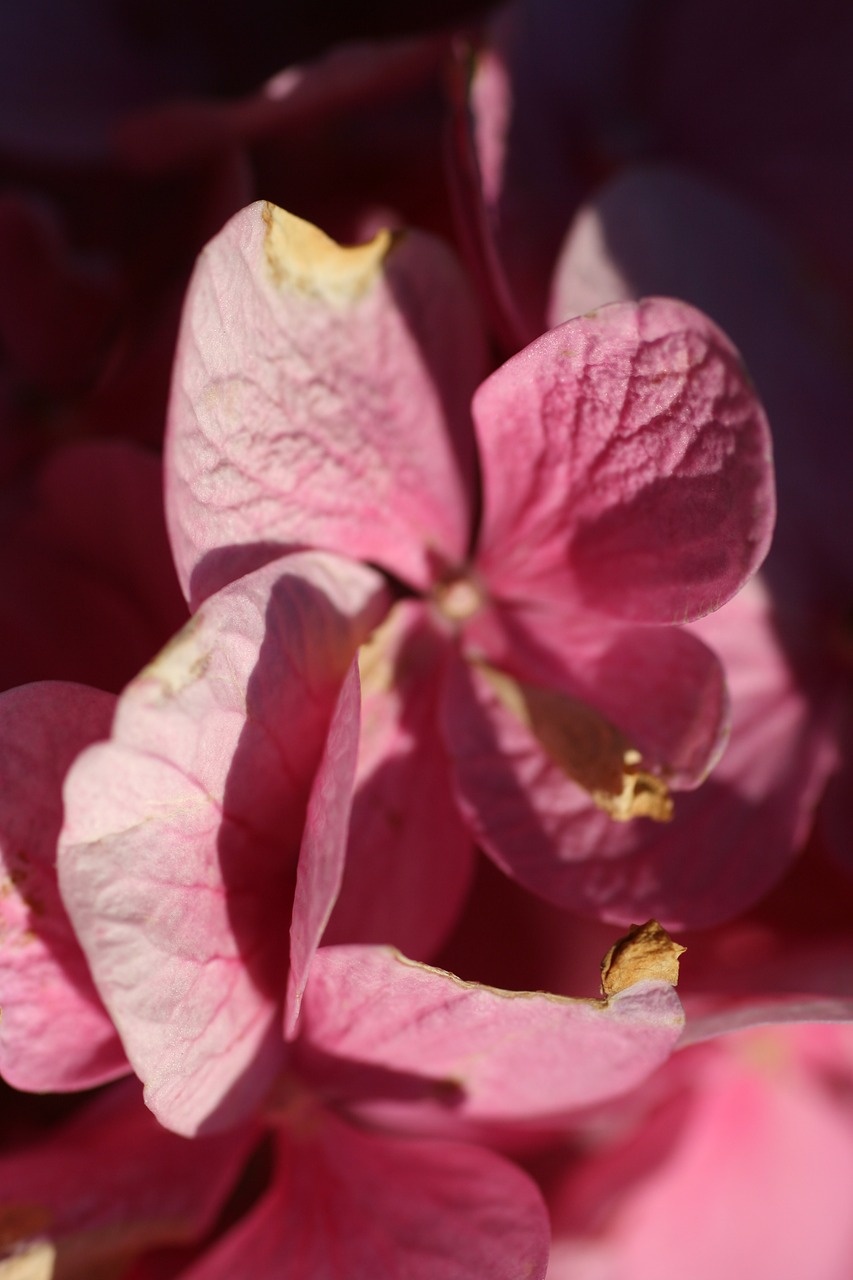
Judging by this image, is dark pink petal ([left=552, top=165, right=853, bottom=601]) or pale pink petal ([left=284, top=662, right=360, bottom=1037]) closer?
pale pink petal ([left=284, top=662, right=360, bottom=1037])

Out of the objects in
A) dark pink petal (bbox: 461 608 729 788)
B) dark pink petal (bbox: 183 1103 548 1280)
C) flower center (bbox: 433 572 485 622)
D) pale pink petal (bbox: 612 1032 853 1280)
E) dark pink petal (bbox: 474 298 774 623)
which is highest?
dark pink petal (bbox: 474 298 774 623)

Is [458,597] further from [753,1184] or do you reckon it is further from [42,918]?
[753,1184]

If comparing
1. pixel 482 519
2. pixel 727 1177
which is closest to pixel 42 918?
pixel 482 519

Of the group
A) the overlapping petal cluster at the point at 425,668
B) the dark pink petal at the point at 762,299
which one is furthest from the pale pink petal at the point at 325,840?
the dark pink petal at the point at 762,299

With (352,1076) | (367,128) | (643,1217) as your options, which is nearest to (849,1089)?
(643,1217)

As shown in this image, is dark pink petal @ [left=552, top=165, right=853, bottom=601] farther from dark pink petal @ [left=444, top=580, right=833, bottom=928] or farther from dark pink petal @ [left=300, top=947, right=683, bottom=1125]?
dark pink petal @ [left=300, top=947, right=683, bottom=1125]

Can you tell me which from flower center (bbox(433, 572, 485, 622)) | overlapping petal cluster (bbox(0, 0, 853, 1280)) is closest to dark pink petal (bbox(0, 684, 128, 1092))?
overlapping petal cluster (bbox(0, 0, 853, 1280))

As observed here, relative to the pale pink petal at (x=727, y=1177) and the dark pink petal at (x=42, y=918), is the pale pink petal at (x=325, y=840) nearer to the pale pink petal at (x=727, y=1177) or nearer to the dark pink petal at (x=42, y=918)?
the dark pink petal at (x=42, y=918)

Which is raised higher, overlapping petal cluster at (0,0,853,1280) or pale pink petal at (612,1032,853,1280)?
overlapping petal cluster at (0,0,853,1280)
